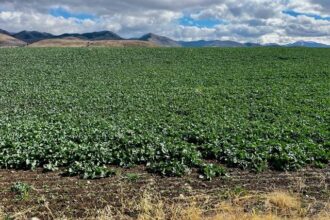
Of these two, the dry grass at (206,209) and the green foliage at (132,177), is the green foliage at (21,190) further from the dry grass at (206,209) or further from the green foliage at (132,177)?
the green foliage at (132,177)

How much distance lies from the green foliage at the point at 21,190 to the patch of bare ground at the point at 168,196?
0.08m

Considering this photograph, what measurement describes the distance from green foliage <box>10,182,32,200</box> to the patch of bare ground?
3.2 inches

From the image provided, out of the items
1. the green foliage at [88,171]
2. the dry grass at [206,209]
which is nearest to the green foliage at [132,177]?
the green foliage at [88,171]

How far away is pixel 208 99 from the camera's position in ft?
83.2

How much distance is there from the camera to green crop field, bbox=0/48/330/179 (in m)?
12.6

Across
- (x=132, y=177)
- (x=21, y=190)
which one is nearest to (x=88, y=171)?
(x=132, y=177)

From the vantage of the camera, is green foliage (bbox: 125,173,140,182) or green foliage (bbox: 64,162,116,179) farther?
green foliage (bbox: 64,162,116,179)

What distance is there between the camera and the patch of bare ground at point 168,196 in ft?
28.1

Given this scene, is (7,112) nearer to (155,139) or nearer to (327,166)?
(155,139)

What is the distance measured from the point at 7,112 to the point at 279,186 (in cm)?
1563

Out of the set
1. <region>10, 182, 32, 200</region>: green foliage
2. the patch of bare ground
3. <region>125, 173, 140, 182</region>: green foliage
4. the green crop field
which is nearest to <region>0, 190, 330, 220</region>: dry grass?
the patch of bare ground

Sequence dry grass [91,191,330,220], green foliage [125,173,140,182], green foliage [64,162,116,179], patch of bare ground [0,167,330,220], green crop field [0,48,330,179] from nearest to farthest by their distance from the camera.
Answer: dry grass [91,191,330,220]
patch of bare ground [0,167,330,220]
green foliage [125,173,140,182]
green foliage [64,162,116,179]
green crop field [0,48,330,179]

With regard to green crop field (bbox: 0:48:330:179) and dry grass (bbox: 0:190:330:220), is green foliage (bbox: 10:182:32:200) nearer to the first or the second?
dry grass (bbox: 0:190:330:220)

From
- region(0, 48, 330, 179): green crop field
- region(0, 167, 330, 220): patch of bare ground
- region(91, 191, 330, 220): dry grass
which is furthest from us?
region(0, 48, 330, 179): green crop field
